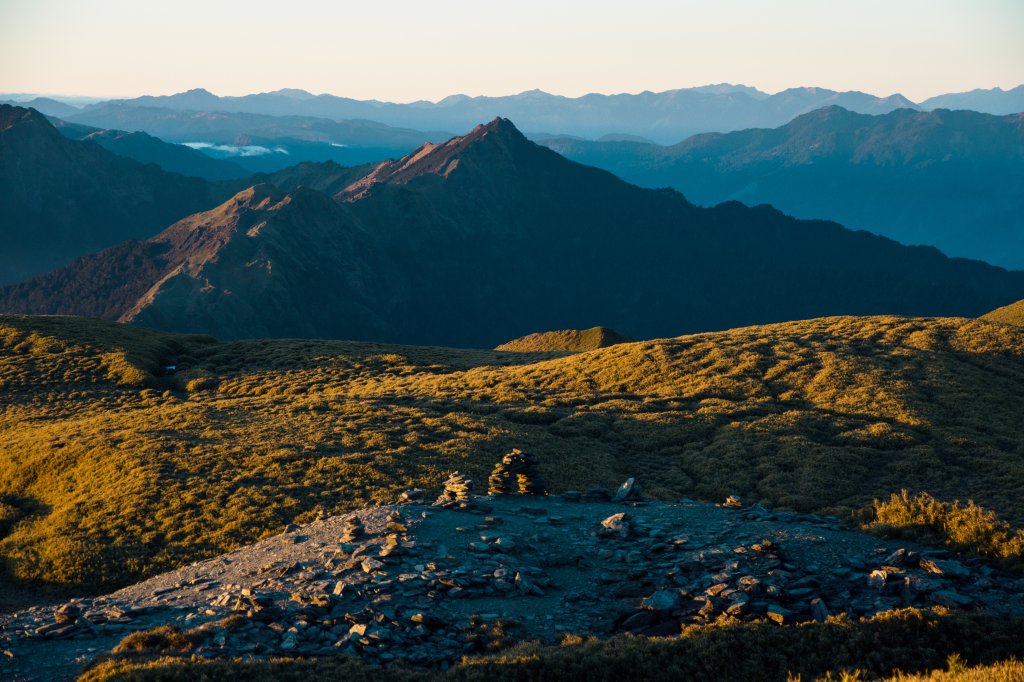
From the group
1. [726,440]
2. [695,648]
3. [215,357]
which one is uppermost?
[695,648]

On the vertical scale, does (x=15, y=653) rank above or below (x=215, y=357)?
above

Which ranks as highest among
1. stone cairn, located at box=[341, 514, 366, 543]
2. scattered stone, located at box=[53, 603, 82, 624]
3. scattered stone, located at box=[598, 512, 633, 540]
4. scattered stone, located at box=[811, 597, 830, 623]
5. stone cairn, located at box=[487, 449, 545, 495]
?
scattered stone, located at box=[811, 597, 830, 623]

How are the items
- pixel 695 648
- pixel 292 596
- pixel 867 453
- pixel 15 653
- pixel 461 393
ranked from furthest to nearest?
1. pixel 461 393
2. pixel 867 453
3. pixel 292 596
4. pixel 15 653
5. pixel 695 648

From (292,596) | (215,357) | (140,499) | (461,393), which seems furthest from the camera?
(215,357)

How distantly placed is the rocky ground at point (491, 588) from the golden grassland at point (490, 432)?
10159mm

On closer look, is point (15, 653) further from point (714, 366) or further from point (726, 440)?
point (714, 366)

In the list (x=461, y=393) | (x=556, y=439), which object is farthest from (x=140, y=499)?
(x=461, y=393)

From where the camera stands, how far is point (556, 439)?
51.8 meters

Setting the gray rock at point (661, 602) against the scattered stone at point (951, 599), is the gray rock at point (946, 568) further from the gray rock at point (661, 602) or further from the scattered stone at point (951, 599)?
the gray rock at point (661, 602)

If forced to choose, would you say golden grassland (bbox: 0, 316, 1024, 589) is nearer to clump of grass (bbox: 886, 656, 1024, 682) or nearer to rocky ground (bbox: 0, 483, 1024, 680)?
rocky ground (bbox: 0, 483, 1024, 680)

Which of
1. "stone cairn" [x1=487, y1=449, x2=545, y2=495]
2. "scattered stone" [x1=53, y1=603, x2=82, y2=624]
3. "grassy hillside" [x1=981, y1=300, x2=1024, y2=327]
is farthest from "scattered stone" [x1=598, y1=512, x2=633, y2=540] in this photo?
"grassy hillside" [x1=981, y1=300, x2=1024, y2=327]

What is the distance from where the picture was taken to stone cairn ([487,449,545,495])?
37.3 metres

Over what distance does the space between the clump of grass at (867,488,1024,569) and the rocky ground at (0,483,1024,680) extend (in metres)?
1.03

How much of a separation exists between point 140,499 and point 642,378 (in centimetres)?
3971
